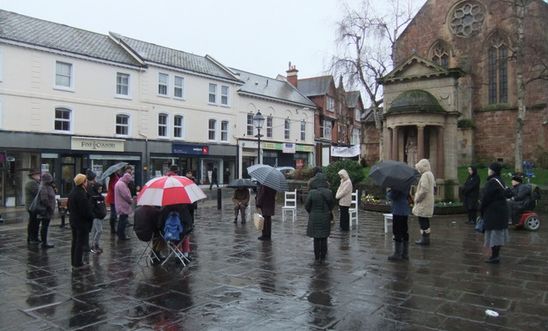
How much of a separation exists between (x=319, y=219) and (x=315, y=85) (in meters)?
41.5

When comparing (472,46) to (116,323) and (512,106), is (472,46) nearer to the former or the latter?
(512,106)

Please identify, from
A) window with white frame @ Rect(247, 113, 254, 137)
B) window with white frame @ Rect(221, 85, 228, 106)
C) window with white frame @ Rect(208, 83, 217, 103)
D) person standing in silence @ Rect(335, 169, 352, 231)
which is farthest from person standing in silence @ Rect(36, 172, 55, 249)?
window with white frame @ Rect(247, 113, 254, 137)

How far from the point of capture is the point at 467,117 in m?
29.6

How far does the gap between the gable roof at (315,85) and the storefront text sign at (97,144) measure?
24808mm

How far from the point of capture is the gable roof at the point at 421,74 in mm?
17131

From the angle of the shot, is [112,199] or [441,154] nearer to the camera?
[112,199]

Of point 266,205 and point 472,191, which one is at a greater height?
A: point 472,191

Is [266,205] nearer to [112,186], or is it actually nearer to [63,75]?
[112,186]

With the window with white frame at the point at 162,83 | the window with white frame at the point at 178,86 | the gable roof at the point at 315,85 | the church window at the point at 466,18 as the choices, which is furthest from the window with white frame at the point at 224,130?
the church window at the point at 466,18

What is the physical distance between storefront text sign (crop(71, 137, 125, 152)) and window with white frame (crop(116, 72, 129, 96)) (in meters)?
3.22

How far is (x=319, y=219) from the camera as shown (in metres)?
8.06

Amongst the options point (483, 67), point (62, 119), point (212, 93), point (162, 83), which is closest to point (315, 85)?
point (212, 93)

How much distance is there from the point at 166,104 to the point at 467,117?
790 inches

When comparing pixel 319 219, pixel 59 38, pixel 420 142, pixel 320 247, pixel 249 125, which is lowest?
pixel 320 247
